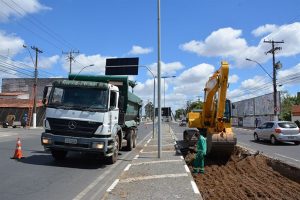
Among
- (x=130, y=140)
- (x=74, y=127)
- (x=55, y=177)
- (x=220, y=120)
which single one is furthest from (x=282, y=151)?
(x=55, y=177)

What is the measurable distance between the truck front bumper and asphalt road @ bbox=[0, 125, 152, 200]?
656mm

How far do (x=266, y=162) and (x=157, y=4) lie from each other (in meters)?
8.07

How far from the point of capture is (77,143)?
46.5 feet

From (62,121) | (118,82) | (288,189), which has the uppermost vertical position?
(118,82)

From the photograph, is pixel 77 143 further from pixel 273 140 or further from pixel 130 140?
pixel 273 140

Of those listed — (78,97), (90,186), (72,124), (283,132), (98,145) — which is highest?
(78,97)

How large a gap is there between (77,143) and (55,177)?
2.40m

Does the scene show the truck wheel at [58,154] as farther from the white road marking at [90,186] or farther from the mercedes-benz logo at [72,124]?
the white road marking at [90,186]

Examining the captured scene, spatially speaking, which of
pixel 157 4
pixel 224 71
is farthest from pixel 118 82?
pixel 224 71

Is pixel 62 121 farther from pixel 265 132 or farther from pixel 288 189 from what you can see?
pixel 265 132

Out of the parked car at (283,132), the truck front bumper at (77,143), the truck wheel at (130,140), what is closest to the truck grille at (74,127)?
the truck front bumper at (77,143)

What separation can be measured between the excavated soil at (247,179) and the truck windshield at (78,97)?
13.6 ft

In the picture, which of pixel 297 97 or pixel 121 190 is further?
pixel 297 97

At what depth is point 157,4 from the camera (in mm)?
18375
